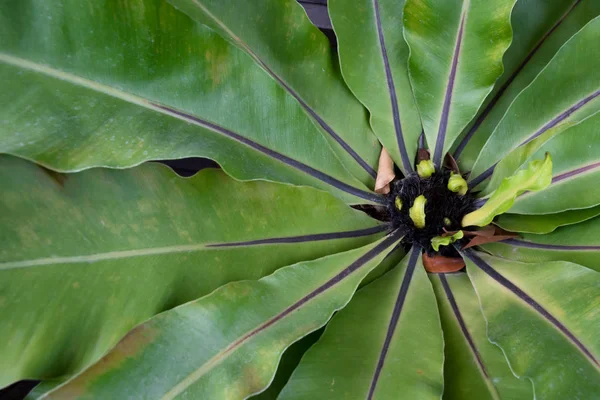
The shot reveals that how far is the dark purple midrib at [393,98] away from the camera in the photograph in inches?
28.7

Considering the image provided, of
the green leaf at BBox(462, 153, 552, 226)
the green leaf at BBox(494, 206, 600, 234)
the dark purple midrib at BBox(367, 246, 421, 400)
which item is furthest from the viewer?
the green leaf at BBox(494, 206, 600, 234)

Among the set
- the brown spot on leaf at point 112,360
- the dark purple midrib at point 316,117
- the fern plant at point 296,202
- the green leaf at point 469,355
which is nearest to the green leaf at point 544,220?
the fern plant at point 296,202

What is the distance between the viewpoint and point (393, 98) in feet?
2.49

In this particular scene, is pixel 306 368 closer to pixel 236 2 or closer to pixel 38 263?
pixel 38 263

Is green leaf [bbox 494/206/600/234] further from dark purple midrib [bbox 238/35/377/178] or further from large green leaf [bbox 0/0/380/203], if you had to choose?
large green leaf [bbox 0/0/380/203]

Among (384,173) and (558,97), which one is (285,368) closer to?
(384,173)

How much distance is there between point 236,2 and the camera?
688 millimetres

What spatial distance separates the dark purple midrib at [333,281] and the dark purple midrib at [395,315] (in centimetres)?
4

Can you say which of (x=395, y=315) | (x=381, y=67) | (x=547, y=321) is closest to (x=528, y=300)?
(x=547, y=321)

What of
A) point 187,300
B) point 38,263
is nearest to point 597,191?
point 187,300

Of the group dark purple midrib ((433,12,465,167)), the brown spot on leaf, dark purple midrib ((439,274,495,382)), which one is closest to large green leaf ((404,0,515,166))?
dark purple midrib ((433,12,465,167))

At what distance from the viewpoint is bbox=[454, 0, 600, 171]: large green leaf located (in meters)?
0.75

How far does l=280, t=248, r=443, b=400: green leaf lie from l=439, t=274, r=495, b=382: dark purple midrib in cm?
5

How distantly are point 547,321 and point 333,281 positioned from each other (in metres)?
0.26
